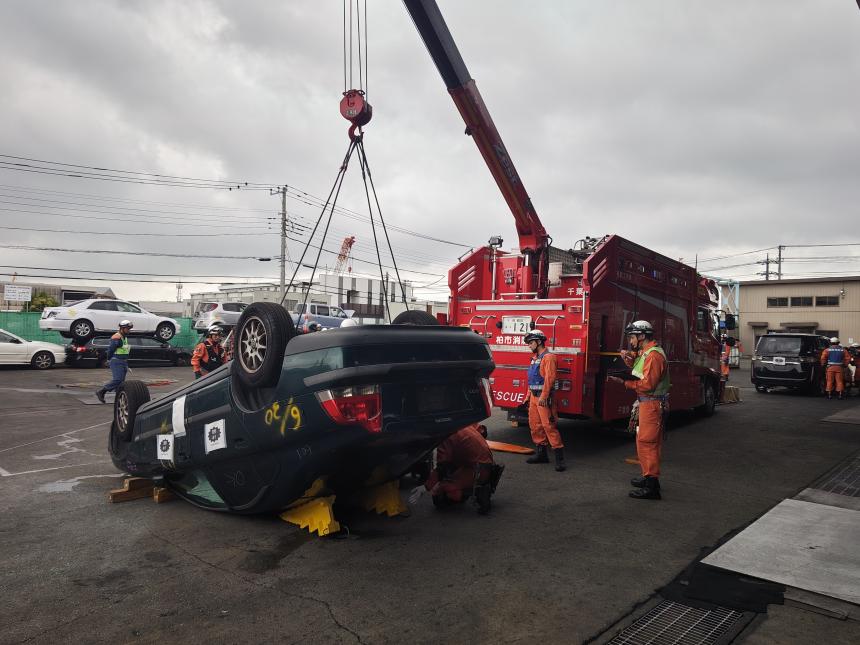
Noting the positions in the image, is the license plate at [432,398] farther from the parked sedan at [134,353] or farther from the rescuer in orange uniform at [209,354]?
the parked sedan at [134,353]

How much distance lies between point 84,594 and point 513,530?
2927 mm

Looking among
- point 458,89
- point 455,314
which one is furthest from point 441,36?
point 455,314

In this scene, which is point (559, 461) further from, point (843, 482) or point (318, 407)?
point (318, 407)

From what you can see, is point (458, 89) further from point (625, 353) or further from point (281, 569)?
point (281, 569)

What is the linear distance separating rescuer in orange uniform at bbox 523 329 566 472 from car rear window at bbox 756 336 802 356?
43.8 ft

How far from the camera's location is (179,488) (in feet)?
16.9

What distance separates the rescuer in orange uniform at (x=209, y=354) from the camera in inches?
383

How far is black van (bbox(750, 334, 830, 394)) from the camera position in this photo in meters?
16.7

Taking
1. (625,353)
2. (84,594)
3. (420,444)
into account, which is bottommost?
(84,594)

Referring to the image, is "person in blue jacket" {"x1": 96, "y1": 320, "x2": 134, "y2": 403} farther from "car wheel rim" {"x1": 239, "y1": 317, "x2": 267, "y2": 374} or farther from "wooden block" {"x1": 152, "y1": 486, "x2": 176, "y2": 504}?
"car wheel rim" {"x1": 239, "y1": 317, "x2": 267, "y2": 374}

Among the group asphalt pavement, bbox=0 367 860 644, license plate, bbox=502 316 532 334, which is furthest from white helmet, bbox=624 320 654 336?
license plate, bbox=502 316 532 334

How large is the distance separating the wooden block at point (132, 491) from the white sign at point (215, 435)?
150 cm

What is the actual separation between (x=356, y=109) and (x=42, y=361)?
56.3 feet

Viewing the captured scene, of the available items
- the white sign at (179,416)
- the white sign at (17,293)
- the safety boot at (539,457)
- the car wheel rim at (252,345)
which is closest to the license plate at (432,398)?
the car wheel rim at (252,345)
